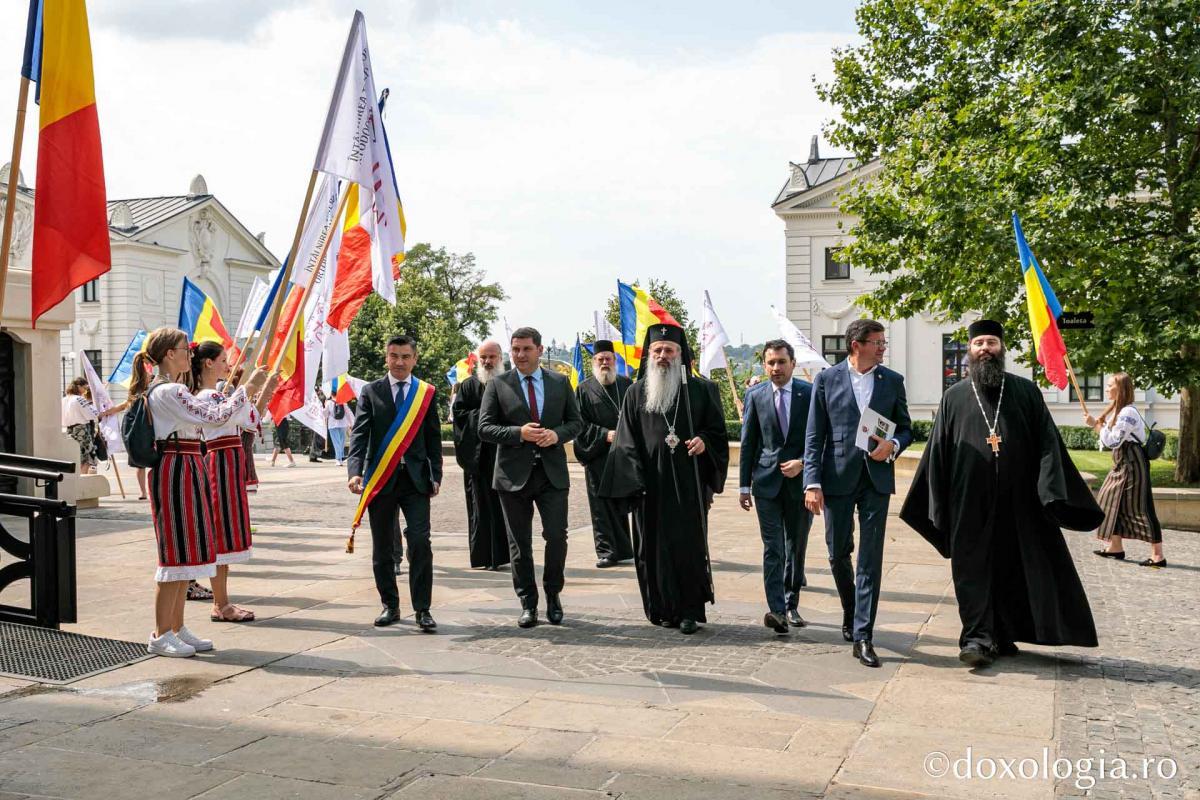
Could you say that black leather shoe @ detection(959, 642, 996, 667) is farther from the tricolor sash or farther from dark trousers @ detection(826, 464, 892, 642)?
the tricolor sash

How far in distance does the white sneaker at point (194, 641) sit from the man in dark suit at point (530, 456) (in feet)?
6.49

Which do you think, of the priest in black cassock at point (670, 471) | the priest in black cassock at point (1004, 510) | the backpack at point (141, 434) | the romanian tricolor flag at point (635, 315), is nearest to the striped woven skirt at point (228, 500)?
the backpack at point (141, 434)

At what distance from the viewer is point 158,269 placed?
51.6 meters

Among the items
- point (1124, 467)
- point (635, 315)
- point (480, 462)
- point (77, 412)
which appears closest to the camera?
point (480, 462)

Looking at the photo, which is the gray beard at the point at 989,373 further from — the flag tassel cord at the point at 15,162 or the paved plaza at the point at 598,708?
the flag tassel cord at the point at 15,162

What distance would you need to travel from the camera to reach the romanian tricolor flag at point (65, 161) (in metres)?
5.94

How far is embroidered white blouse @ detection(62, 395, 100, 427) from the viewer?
1612 cm

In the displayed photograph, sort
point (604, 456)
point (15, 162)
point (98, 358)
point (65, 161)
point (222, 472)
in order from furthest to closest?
point (98, 358)
point (604, 456)
point (222, 472)
point (65, 161)
point (15, 162)

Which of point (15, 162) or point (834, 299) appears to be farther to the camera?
point (834, 299)

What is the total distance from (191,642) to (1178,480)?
16.6 metres

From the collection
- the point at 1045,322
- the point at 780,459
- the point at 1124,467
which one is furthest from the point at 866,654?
the point at 1124,467

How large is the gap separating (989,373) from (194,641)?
193 inches

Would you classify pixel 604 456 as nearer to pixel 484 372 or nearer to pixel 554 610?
pixel 484 372

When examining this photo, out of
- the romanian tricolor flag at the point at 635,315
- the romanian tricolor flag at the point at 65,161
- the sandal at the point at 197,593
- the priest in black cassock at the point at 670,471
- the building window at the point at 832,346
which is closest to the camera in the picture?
the romanian tricolor flag at the point at 65,161
